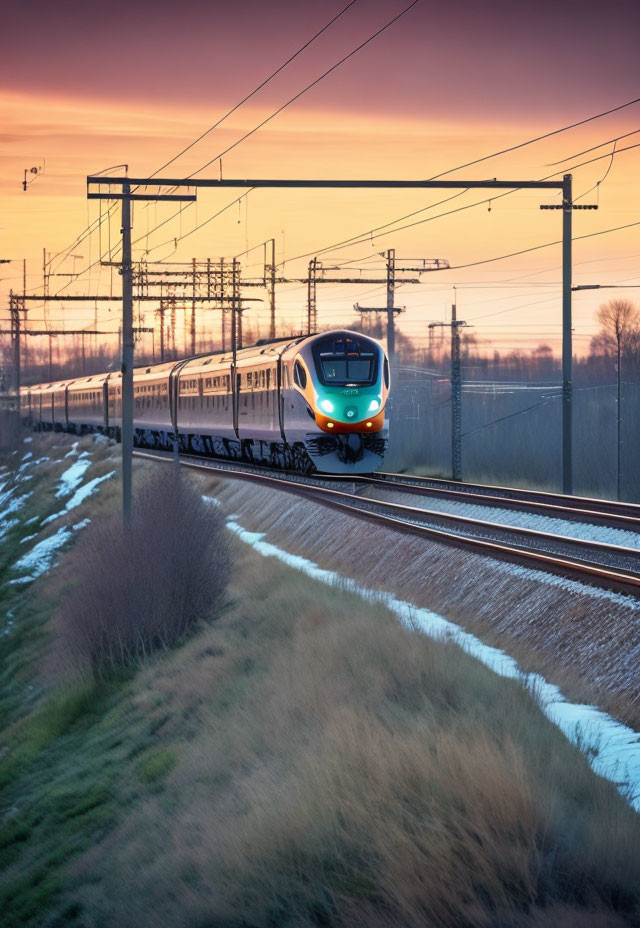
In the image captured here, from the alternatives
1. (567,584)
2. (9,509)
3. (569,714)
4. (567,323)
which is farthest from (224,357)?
(569,714)

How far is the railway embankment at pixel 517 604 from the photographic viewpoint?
33.7ft

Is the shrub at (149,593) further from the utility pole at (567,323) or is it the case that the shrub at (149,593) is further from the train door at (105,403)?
the train door at (105,403)

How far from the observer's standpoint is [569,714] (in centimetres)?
934

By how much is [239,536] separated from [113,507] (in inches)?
440

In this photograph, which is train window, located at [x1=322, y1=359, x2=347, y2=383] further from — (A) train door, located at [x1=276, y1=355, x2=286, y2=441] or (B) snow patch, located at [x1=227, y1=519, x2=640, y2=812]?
(B) snow patch, located at [x1=227, y1=519, x2=640, y2=812]

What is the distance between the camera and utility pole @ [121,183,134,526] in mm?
22953

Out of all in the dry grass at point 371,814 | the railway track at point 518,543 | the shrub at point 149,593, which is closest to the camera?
the dry grass at point 371,814

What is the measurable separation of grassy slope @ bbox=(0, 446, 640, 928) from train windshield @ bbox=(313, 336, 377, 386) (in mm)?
12243

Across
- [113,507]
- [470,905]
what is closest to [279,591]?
[470,905]

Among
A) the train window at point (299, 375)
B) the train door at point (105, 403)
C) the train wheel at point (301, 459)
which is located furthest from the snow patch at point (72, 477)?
the train window at point (299, 375)

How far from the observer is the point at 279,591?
16625 millimetres

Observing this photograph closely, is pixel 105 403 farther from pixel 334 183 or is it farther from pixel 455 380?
pixel 334 183

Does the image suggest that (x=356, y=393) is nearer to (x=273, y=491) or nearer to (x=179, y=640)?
(x=273, y=491)

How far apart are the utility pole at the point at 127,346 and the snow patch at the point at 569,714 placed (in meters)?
9.51
